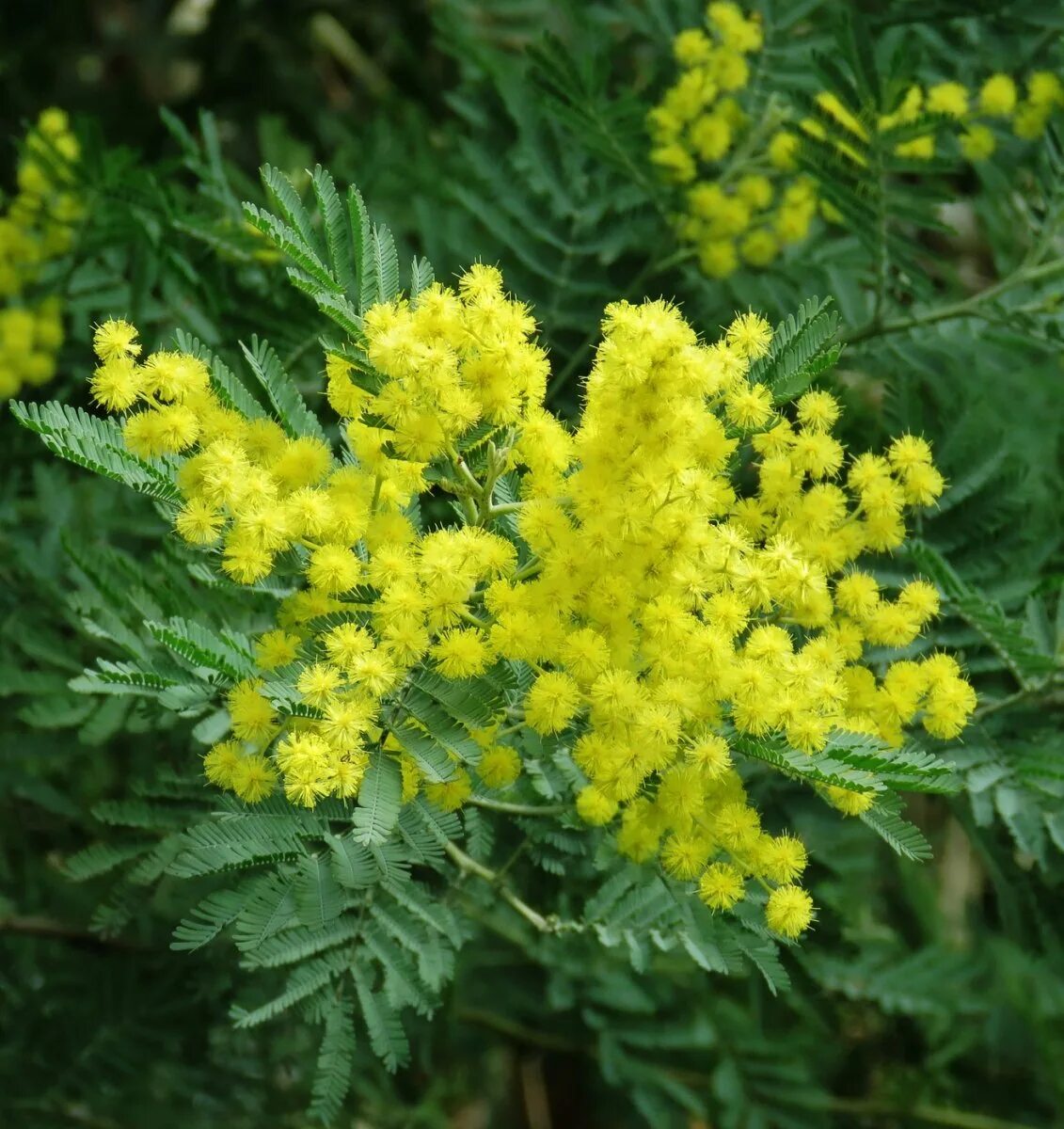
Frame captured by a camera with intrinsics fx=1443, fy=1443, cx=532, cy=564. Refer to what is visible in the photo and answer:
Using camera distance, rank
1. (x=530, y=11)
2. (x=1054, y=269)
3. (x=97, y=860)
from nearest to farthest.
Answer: (x=97, y=860), (x=1054, y=269), (x=530, y=11)

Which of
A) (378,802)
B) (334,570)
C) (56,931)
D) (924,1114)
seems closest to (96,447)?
(334,570)

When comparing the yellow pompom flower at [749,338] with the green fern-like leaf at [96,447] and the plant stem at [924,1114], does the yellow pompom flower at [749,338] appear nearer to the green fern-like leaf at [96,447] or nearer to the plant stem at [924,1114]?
the green fern-like leaf at [96,447]

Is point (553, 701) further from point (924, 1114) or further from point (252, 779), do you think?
point (924, 1114)

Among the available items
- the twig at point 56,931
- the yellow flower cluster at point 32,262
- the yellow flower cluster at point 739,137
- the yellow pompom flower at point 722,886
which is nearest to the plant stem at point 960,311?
the yellow flower cluster at point 739,137

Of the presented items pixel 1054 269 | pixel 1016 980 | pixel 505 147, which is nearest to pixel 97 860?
pixel 505 147

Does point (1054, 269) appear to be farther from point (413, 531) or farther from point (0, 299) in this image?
point (0, 299)

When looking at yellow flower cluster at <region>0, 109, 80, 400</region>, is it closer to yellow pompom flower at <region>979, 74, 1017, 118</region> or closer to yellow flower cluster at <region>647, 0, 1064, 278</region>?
yellow flower cluster at <region>647, 0, 1064, 278</region>
